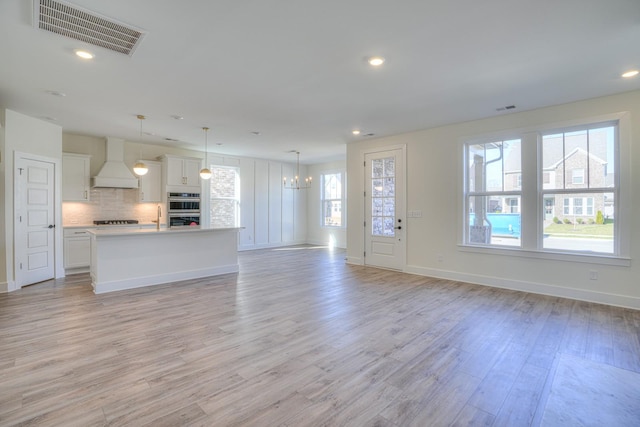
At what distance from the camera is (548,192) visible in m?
4.75

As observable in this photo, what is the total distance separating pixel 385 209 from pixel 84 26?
217 inches

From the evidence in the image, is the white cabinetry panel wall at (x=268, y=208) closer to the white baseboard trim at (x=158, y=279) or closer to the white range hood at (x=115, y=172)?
the white range hood at (x=115, y=172)

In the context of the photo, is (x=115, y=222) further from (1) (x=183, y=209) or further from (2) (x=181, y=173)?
(2) (x=181, y=173)

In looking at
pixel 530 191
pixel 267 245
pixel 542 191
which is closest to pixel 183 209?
pixel 267 245

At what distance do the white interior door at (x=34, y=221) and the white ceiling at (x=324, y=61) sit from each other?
1.04m

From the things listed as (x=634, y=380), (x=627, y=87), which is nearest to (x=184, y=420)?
(x=634, y=380)

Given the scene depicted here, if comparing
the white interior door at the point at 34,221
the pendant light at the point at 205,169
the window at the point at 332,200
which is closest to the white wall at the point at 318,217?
the window at the point at 332,200

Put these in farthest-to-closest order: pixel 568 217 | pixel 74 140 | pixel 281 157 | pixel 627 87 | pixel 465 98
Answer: pixel 281 157 < pixel 74 140 < pixel 568 217 < pixel 465 98 < pixel 627 87

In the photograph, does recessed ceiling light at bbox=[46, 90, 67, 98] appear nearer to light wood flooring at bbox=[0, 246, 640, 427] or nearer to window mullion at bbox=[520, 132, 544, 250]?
light wood flooring at bbox=[0, 246, 640, 427]

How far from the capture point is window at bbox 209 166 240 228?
8.89 m

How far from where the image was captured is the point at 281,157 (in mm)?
9562

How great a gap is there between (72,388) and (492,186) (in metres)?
5.96

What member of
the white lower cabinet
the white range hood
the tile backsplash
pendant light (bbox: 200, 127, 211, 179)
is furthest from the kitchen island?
the tile backsplash

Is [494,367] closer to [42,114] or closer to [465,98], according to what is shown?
[465,98]
